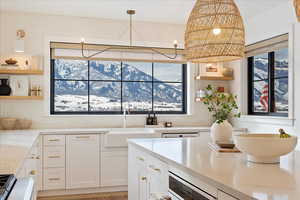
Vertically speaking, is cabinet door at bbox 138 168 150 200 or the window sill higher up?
the window sill

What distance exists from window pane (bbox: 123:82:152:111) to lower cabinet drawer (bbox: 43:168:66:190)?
1499 mm

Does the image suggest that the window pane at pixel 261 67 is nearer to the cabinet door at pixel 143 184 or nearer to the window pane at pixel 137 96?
the window pane at pixel 137 96

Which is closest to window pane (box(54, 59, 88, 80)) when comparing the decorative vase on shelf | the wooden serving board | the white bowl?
the decorative vase on shelf

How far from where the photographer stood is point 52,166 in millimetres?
4293

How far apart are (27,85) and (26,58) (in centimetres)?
38

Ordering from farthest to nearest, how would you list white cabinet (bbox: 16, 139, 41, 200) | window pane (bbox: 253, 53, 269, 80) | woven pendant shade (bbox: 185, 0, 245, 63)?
window pane (bbox: 253, 53, 269, 80) < woven pendant shade (bbox: 185, 0, 245, 63) < white cabinet (bbox: 16, 139, 41, 200)

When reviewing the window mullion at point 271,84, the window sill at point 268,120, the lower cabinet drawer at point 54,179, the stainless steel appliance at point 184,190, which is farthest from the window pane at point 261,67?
the stainless steel appliance at point 184,190

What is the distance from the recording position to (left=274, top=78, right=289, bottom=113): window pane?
4.40m

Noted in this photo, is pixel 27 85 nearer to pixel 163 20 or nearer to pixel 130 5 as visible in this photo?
pixel 130 5

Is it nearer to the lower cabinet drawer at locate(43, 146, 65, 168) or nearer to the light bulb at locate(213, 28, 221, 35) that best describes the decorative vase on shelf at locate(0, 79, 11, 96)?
the lower cabinet drawer at locate(43, 146, 65, 168)

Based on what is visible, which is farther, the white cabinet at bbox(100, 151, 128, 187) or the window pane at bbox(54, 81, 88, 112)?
the window pane at bbox(54, 81, 88, 112)

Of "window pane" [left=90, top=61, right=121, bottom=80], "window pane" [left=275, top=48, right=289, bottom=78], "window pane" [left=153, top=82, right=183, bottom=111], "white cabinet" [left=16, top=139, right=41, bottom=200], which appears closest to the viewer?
"white cabinet" [left=16, top=139, right=41, bottom=200]

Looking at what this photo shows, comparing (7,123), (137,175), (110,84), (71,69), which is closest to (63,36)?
(71,69)

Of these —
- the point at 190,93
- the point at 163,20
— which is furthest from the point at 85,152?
the point at 163,20
